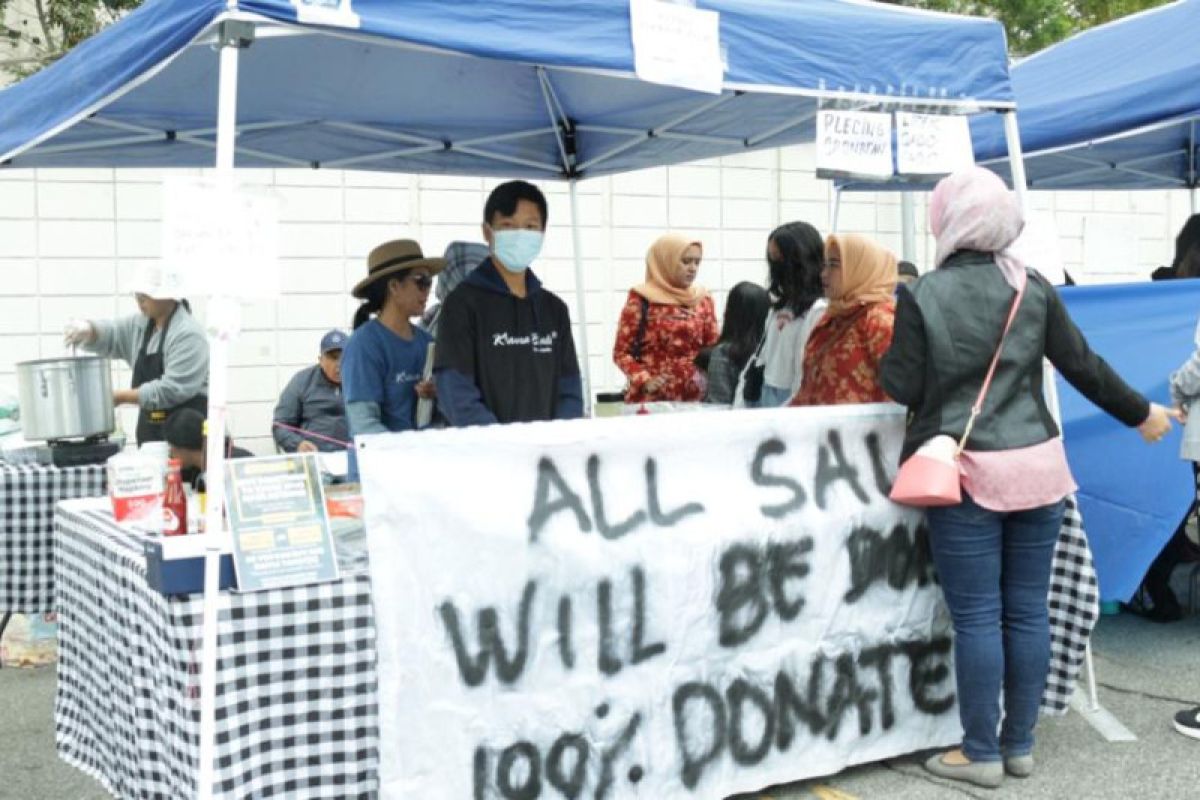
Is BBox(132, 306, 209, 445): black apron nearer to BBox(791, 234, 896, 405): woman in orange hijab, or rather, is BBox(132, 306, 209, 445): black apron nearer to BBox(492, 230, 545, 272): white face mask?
BBox(492, 230, 545, 272): white face mask

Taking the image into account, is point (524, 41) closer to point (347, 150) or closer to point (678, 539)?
point (678, 539)

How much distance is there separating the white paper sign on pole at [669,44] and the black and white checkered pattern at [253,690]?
5.20 ft

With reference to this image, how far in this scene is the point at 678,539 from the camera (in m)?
3.55

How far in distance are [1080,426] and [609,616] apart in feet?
7.75

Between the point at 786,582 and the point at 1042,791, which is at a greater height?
the point at 786,582

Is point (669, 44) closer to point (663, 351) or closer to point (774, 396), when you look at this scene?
point (774, 396)

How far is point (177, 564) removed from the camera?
304 centimetres

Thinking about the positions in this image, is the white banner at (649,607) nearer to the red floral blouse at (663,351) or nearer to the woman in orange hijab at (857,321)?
the woman in orange hijab at (857,321)

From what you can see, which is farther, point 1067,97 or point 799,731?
point 1067,97

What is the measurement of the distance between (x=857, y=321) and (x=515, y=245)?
45.0 inches

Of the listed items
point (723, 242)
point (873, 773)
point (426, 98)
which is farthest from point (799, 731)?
point (723, 242)

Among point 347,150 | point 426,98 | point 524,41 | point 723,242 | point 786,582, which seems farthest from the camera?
point 723,242

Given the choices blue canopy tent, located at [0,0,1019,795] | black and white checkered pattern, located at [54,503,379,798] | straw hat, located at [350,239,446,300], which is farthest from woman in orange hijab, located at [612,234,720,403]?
black and white checkered pattern, located at [54,503,379,798]

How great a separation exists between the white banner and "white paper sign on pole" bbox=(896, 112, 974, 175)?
0.87 m
